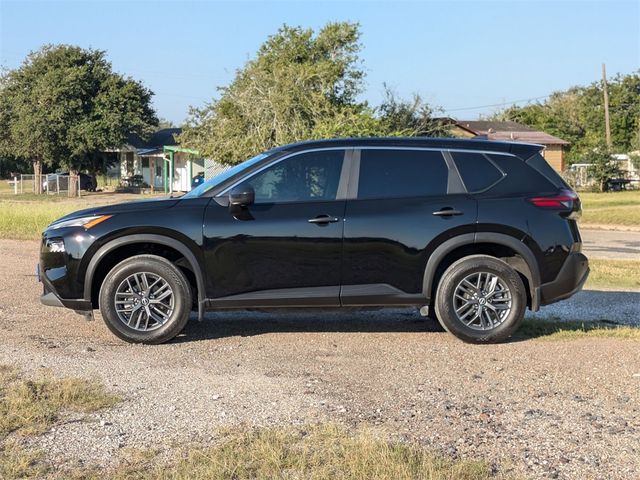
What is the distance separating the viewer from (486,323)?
689 cm

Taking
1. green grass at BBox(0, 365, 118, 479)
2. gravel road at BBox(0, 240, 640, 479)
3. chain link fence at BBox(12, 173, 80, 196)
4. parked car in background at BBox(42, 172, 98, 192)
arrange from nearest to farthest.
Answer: green grass at BBox(0, 365, 118, 479)
gravel road at BBox(0, 240, 640, 479)
chain link fence at BBox(12, 173, 80, 196)
parked car in background at BBox(42, 172, 98, 192)

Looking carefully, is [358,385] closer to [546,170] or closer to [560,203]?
[560,203]

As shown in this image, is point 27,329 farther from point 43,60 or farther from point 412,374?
point 43,60

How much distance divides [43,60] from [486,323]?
4653 centimetres

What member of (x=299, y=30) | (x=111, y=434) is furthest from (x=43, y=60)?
(x=111, y=434)

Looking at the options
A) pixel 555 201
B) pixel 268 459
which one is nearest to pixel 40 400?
pixel 268 459

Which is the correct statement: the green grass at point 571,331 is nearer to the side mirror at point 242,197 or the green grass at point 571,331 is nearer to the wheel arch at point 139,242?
the side mirror at point 242,197

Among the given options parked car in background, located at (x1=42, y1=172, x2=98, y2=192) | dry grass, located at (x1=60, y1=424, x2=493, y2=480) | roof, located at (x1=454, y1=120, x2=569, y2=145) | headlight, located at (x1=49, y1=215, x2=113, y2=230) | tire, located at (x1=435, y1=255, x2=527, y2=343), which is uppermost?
roof, located at (x1=454, y1=120, x2=569, y2=145)

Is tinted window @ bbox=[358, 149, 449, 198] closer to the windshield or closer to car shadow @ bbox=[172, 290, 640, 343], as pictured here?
the windshield

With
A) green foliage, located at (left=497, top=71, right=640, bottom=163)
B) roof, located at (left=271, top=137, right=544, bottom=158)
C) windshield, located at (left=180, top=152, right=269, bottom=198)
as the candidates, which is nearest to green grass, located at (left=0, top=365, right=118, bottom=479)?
windshield, located at (left=180, top=152, right=269, bottom=198)

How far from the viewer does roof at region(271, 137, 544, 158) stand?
7023mm

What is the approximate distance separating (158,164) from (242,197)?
160 feet

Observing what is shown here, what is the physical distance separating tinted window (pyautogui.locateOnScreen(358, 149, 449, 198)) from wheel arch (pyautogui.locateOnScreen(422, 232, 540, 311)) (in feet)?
1.66

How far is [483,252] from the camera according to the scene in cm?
708
